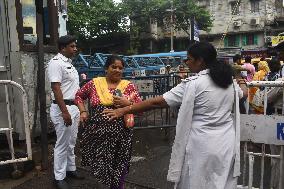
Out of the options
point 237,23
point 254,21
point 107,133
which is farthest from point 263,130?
point 237,23

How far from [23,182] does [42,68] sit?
60.3 inches

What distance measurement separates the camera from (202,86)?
2.75 m

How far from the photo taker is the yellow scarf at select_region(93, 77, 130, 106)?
359cm

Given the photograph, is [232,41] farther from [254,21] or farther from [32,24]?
[32,24]

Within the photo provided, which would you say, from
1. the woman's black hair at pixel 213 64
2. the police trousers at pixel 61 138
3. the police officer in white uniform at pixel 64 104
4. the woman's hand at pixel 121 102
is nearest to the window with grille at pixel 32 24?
the police officer in white uniform at pixel 64 104

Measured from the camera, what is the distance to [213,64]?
9.23ft

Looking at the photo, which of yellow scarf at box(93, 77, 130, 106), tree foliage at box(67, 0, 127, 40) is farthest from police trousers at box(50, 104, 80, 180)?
tree foliage at box(67, 0, 127, 40)

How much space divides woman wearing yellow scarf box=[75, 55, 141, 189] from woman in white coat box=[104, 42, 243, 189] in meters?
0.85

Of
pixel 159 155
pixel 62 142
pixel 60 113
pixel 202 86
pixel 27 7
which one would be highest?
pixel 27 7

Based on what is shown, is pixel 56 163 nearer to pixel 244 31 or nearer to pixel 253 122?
pixel 253 122

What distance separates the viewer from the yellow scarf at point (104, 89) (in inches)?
141

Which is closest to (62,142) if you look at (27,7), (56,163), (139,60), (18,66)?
(56,163)

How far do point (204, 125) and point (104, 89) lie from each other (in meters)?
1.25

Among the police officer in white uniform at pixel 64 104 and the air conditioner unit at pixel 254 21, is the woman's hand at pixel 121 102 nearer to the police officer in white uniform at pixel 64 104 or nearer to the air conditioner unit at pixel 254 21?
the police officer in white uniform at pixel 64 104
